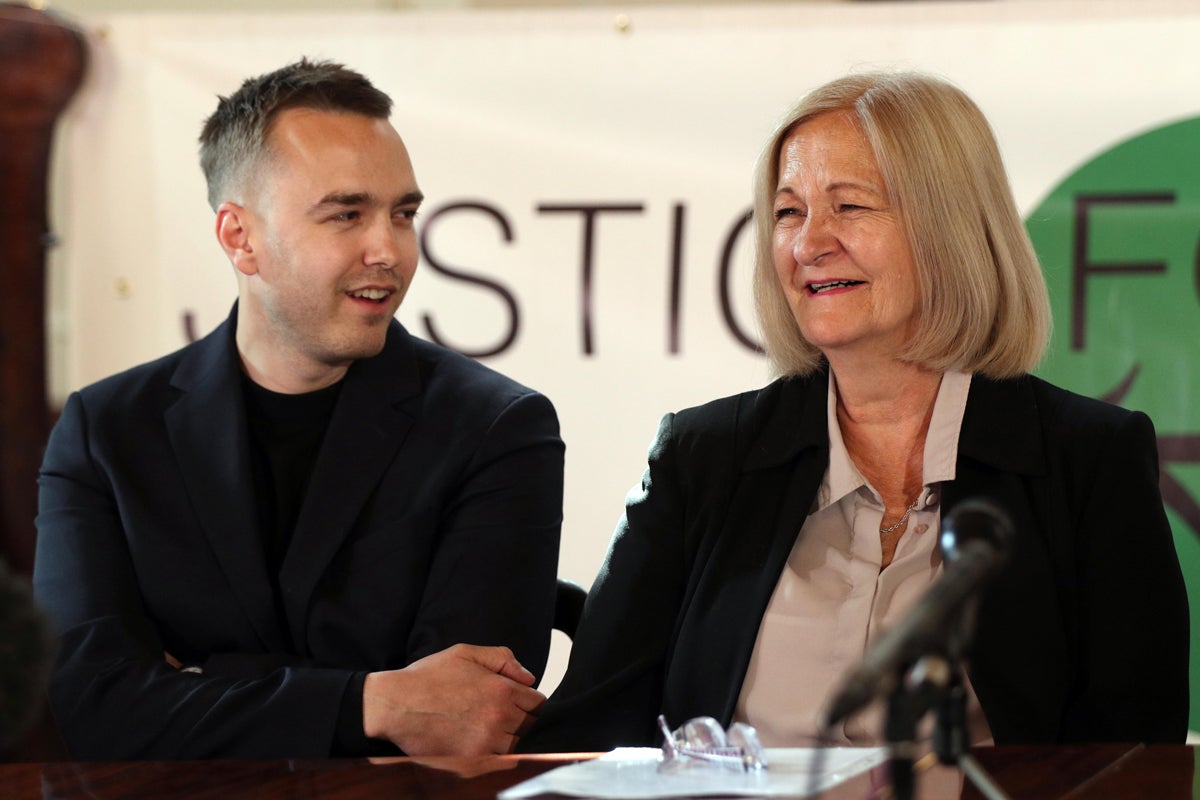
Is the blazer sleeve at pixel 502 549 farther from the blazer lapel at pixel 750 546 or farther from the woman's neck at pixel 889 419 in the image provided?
the woman's neck at pixel 889 419

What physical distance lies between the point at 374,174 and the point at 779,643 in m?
1.10

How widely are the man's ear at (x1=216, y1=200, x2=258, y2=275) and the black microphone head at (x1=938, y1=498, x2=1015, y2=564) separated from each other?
1826mm

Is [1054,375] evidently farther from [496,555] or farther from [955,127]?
[496,555]

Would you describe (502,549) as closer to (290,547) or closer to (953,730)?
(290,547)

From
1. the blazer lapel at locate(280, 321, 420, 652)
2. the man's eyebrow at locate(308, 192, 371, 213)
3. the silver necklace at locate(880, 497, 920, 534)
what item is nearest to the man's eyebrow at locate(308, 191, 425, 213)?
the man's eyebrow at locate(308, 192, 371, 213)

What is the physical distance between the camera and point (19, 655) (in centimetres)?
92

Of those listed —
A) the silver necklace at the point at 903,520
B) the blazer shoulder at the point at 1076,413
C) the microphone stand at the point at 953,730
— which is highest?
the blazer shoulder at the point at 1076,413

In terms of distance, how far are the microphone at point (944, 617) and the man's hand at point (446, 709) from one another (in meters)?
1.17

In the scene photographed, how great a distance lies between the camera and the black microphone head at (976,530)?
1.01 meters

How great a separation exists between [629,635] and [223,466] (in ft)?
2.64

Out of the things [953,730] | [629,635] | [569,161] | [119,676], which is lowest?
[119,676]

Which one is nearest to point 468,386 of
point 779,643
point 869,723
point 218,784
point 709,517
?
point 709,517

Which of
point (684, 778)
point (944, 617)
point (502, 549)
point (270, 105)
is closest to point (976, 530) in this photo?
point (944, 617)

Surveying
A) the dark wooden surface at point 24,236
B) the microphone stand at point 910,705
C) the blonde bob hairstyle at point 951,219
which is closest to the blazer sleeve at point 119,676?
the dark wooden surface at point 24,236
